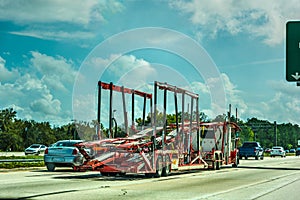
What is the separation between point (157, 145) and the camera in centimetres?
2045

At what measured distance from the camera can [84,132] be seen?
68.2 feet

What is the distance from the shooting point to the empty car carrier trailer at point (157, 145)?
19234 mm

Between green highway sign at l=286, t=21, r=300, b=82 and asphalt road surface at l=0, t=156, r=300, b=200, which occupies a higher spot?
green highway sign at l=286, t=21, r=300, b=82

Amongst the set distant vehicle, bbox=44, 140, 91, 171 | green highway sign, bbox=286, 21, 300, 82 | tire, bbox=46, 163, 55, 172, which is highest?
green highway sign, bbox=286, 21, 300, 82

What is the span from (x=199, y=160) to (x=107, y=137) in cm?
555

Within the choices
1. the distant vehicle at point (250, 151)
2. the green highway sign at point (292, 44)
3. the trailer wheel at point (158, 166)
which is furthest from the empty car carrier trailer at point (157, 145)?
the distant vehicle at point (250, 151)

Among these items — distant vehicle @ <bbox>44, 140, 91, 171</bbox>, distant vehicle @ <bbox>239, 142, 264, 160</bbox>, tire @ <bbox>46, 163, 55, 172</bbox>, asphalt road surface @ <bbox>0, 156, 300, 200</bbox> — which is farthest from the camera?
distant vehicle @ <bbox>239, 142, 264, 160</bbox>

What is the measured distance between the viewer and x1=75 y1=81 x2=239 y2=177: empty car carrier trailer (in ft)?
63.1

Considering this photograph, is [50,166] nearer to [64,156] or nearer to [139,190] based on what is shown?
[64,156]

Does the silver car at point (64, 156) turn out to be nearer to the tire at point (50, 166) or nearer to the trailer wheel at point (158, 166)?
the tire at point (50, 166)

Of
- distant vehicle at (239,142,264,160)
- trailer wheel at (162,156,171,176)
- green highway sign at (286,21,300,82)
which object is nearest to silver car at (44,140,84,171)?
trailer wheel at (162,156,171,176)

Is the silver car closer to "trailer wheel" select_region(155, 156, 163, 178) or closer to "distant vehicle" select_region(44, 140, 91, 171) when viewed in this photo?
"distant vehicle" select_region(44, 140, 91, 171)

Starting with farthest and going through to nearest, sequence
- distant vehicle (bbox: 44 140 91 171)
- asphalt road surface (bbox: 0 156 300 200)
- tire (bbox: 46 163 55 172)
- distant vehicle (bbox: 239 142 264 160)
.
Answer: distant vehicle (bbox: 239 142 264 160) < tire (bbox: 46 163 55 172) < distant vehicle (bbox: 44 140 91 171) < asphalt road surface (bbox: 0 156 300 200)

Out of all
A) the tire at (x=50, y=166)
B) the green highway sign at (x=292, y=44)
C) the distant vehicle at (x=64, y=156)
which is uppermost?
the green highway sign at (x=292, y=44)
